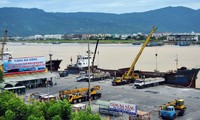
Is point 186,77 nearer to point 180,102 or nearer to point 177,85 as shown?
point 177,85

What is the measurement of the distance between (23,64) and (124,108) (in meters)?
20.2

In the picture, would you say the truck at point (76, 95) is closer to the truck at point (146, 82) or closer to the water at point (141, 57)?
the truck at point (146, 82)

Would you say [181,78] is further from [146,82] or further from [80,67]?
[80,67]

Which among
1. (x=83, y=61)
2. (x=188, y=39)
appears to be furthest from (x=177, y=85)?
(x=188, y=39)

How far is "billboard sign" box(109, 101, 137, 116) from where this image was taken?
835 inches

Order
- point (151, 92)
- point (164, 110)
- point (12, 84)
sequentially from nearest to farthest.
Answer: point (164, 110) < point (151, 92) < point (12, 84)

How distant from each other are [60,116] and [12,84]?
1957 cm

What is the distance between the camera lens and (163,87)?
35.2 m

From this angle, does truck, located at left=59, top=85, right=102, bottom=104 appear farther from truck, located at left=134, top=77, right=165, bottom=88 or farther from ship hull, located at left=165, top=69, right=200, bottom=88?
ship hull, located at left=165, top=69, right=200, bottom=88

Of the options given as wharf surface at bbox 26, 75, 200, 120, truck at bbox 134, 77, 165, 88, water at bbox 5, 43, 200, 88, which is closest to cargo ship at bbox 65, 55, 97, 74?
wharf surface at bbox 26, 75, 200, 120

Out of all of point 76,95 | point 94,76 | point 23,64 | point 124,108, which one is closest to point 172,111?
point 124,108

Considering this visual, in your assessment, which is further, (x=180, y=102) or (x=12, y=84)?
(x=12, y=84)

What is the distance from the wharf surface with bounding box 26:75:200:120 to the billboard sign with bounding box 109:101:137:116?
695 millimetres

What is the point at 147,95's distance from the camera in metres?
30.7
